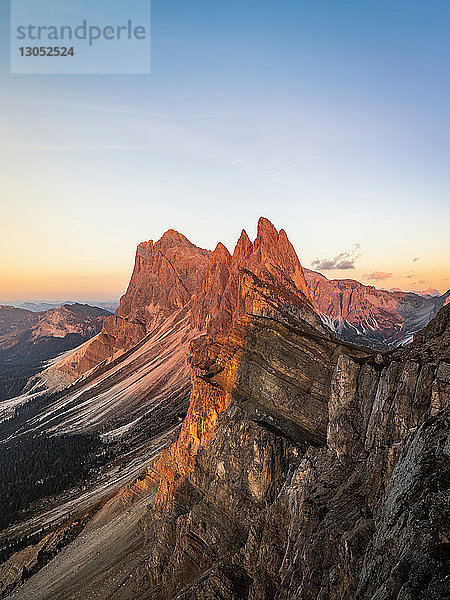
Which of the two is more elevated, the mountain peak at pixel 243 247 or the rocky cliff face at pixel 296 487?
the mountain peak at pixel 243 247

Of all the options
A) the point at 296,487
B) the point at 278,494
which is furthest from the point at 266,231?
the point at 296,487

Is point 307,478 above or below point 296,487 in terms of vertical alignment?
above

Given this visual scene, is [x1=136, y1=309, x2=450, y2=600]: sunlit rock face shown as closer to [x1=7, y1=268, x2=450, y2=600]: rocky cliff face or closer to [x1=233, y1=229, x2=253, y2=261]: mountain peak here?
[x1=7, y1=268, x2=450, y2=600]: rocky cliff face

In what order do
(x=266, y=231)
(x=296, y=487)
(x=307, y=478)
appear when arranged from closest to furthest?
(x=307, y=478) → (x=296, y=487) → (x=266, y=231)

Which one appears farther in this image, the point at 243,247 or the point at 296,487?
the point at 243,247

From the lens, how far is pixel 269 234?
149 metres

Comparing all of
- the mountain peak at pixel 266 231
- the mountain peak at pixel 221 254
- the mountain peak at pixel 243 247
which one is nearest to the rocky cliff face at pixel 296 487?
the mountain peak at pixel 266 231

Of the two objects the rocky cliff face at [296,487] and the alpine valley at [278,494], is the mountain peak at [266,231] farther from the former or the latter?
the rocky cliff face at [296,487]

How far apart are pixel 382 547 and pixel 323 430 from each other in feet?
76.8

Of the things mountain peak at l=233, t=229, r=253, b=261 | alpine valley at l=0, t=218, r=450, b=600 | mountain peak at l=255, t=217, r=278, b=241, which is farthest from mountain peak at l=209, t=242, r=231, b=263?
alpine valley at l=0, t=218, r=450, b=600

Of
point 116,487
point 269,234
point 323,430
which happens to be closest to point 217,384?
point 323,430

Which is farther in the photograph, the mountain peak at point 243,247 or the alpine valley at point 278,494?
the mountain peak at point 243,247

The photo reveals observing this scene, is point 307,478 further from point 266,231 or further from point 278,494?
point 266,231

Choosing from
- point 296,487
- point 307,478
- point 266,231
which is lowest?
point 296,487
